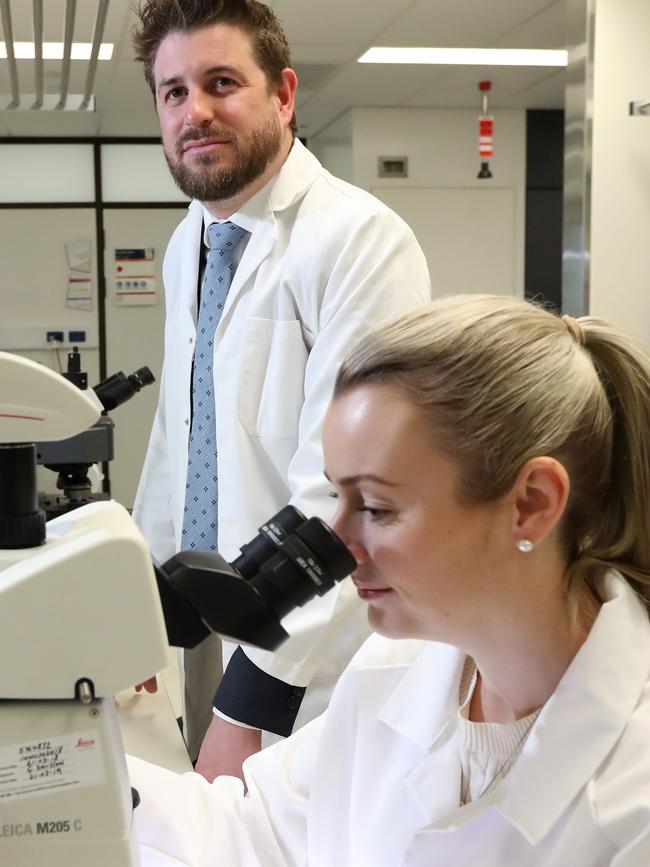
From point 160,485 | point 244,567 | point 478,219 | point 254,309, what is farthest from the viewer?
point 478,219

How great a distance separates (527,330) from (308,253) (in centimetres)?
70

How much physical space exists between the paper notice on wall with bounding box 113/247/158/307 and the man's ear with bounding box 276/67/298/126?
5025 mm

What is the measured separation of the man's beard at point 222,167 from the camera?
1.71 meters

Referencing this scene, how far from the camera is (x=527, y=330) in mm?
1025

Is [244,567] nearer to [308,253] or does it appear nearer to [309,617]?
[309,617]

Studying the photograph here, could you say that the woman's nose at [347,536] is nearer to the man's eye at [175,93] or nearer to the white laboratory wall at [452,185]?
the man's eye at [175,93]

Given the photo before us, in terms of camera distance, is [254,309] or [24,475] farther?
[254,309]

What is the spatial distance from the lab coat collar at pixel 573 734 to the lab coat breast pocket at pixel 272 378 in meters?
0.72

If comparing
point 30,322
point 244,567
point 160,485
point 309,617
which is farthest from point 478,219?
point 244,567

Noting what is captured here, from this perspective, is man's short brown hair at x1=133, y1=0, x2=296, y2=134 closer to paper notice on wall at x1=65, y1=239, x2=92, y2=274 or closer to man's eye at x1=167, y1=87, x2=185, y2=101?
man's eye at x1=167, y1=87, x2=185, y2=101

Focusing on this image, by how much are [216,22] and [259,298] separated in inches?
18.8

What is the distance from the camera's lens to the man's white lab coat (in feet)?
4.96

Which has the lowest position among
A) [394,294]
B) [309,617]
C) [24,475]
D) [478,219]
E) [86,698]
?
[309,617]

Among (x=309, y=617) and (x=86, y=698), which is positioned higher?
(x=86, y=698)
